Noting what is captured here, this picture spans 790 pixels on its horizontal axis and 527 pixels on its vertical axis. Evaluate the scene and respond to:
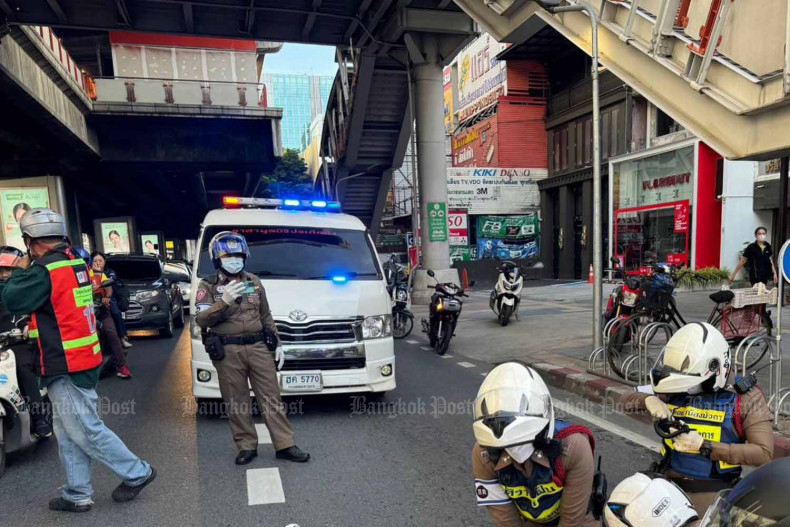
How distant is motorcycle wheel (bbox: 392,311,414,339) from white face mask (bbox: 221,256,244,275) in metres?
6.25

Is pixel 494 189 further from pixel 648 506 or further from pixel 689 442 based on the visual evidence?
pixel 648 506

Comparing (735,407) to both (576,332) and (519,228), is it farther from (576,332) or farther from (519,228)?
(519,228)

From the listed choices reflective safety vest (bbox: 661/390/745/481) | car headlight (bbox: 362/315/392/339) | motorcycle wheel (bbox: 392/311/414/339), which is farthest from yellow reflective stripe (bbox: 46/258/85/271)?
motorcycle wheel (bbox: 392/311/414/339)

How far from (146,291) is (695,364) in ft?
31.9

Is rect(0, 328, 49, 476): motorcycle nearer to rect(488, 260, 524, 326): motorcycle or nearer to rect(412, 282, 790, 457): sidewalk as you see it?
rect(412, 282, 790, 457): sidewalk

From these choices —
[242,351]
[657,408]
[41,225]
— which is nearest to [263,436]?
[242,351]

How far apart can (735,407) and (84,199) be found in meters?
31.8

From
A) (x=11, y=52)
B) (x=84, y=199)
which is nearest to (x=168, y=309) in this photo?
(x=11, y=52)

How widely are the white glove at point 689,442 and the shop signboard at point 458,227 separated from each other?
70.0ft

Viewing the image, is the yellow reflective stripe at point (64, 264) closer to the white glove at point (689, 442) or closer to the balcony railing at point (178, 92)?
the white glove at point (689, 442)

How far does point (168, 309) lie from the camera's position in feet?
33.3

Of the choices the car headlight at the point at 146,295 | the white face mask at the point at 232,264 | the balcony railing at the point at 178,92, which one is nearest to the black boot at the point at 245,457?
the white face mask at the point at 232,264

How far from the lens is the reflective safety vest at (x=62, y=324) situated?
10.2ft

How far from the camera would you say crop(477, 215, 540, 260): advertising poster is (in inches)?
949
